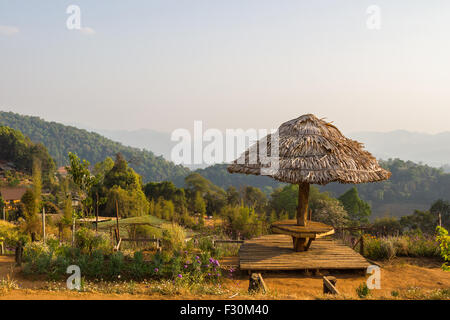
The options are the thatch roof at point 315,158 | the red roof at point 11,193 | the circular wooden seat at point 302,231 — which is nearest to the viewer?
the thatch roof at point 315,158

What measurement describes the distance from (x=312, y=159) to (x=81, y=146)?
8913cm

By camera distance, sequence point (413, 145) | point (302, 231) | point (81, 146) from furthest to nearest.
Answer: point (413, 145)
point (81, 146)
point (302, 231)

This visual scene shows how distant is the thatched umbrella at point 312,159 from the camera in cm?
562

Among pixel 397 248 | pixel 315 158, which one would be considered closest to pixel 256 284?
pixel 315 158

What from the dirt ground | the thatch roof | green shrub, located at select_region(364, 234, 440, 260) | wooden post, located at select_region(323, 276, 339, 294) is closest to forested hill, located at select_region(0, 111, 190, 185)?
green shrub, located at select_region(364, 234, 440, 260)

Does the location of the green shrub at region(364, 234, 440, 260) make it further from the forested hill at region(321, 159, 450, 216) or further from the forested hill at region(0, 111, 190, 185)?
the forested hill at region(0, 111, 190, 185)

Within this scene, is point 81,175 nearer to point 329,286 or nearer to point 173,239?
point 173,239

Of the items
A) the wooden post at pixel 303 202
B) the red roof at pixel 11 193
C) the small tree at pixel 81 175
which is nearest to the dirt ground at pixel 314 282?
the wooden post at pixel 303 202

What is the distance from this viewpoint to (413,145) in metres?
180

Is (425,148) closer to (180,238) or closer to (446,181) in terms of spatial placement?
(446,181)

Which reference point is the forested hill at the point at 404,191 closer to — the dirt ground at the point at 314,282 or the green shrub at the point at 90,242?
the dirt ground at the point at 314,282

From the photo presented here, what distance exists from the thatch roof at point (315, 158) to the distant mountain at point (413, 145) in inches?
6295
